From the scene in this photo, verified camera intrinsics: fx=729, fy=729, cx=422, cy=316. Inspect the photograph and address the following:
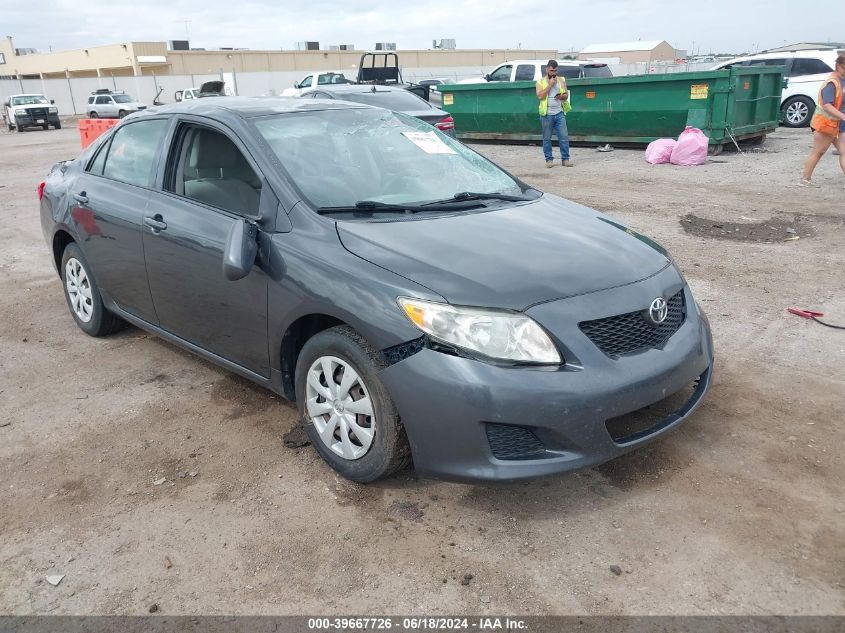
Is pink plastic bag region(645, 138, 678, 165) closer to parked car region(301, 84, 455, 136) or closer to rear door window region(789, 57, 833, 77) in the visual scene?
parked car region(301, 84, 455, 136)

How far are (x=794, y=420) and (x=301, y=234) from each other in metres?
2.67

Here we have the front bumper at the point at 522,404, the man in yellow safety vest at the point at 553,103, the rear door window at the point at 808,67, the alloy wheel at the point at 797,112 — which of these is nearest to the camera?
the front bumper at the point at 522,404

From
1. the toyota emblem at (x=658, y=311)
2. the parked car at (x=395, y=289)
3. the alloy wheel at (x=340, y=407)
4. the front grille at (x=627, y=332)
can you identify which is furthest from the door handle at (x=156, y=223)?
the toyota emblem at (x=658, y=311)

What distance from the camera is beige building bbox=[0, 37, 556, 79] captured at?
6012 cm

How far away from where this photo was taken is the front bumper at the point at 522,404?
2.74 meters

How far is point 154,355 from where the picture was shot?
4.95 m

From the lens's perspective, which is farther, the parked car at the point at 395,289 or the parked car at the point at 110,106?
the parked car at the point at 110,106

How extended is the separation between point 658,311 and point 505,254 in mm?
703

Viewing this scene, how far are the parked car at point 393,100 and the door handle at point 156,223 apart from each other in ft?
26.4

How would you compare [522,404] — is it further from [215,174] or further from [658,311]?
[215,174]

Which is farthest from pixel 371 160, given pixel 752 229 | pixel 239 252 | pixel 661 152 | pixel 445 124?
pixel 661 152

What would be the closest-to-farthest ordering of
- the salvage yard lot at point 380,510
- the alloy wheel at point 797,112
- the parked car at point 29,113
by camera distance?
the salvage yard lot at point 380,510, the alloy wheel at point 797,112, the parked car at point 29,113

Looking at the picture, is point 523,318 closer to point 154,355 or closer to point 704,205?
point 154,355

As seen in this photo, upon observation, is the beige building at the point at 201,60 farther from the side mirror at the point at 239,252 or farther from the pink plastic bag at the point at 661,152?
the side mirror at the point at 239,252
